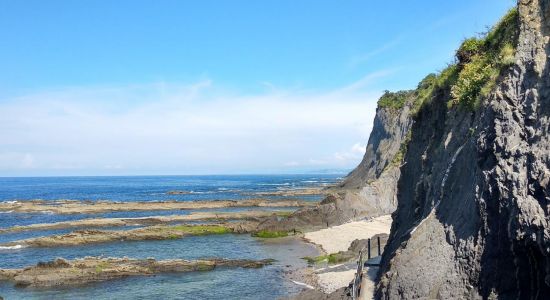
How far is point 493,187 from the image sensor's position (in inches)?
456

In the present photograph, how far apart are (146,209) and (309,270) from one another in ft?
174

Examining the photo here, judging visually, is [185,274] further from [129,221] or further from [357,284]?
[129,221]

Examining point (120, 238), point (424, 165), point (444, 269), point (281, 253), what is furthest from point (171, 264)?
point (444, 269)

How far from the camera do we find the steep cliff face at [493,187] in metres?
10.8

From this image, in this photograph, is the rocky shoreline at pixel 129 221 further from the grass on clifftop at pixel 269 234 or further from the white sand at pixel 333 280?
the white sand at pixel 333 280

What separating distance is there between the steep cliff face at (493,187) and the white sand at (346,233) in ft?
72.1

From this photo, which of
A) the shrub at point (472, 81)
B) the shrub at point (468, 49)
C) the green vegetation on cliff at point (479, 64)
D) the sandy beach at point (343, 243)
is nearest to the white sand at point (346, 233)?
the sandy beach at point (343, 243)

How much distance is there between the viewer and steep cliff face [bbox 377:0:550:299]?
10844 mm

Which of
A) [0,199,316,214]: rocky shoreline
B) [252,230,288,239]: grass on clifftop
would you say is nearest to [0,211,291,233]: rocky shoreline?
[252,230,288,239]: grass on clifftop

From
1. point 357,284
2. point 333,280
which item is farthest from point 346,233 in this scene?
point 357,284

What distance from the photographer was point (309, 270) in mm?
29141

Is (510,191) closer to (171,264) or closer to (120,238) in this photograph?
(171,264)

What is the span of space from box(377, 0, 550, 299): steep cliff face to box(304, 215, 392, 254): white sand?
865 inches

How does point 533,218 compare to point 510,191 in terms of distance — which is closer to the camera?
point 533,218
